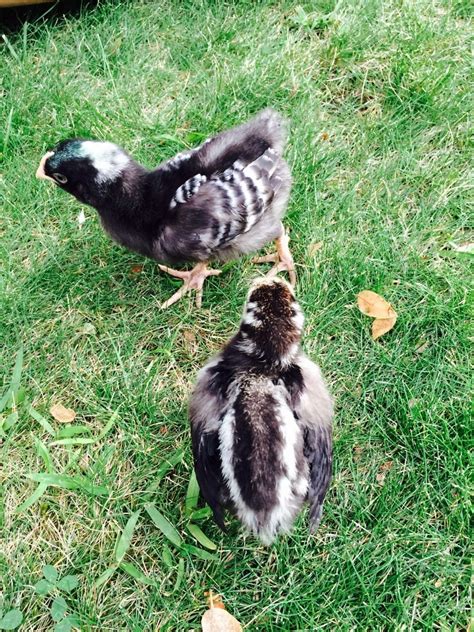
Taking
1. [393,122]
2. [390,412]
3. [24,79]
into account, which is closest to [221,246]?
[390,412]

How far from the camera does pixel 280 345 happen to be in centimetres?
234

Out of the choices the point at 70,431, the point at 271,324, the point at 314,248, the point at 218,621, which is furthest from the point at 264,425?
the point at 314,248

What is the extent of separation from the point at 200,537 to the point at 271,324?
99cm

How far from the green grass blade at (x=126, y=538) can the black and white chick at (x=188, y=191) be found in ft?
4.12

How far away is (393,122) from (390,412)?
1.88 m

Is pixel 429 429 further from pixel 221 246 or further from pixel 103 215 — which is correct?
pixel 103 215

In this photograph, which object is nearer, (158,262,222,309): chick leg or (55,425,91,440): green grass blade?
(55,425,91,440): green grass blade

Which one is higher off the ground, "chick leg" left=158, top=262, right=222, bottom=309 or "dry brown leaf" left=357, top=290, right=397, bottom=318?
"chick leg" left=158, top=262, right=222, bottom=309

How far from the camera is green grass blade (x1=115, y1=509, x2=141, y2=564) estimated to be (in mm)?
2531

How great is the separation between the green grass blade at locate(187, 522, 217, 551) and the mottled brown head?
0.82 meters

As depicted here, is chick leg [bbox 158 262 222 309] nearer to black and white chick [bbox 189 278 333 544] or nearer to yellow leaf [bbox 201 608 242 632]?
black and white chick [bbox 189 278 333 544]

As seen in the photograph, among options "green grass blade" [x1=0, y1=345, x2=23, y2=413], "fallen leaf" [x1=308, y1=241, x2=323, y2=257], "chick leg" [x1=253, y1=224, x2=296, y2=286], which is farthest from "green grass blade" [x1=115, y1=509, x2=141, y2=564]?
"fallen leaf" [x1=308, y1=241, x2=323, y2=257]

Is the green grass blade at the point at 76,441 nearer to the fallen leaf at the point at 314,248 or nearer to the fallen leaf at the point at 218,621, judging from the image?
the fallen leaf at the point at 218,621

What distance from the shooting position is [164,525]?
2613 mm
